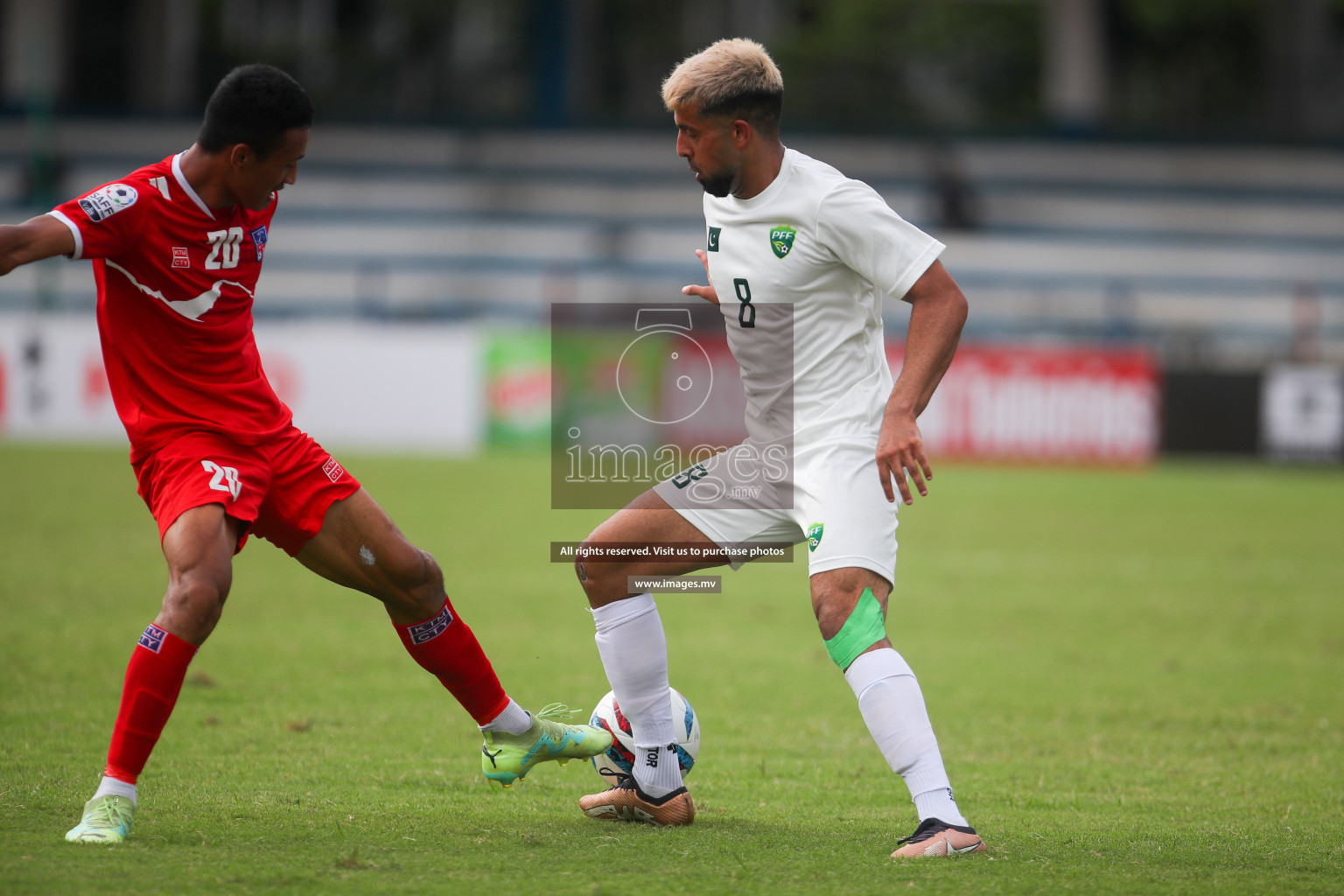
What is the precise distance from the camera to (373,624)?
8.10 meters

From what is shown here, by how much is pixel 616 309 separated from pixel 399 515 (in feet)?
35.2

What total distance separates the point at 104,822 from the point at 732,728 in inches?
109

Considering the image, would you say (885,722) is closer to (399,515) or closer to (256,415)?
(256,415)

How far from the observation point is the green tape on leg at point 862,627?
3820 mm

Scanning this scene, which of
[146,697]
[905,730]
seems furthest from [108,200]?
[905,730]

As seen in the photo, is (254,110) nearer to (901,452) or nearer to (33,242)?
(33,242)

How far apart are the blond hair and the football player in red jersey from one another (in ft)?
3.65

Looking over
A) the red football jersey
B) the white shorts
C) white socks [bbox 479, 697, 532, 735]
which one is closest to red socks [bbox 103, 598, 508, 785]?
the red football jersey

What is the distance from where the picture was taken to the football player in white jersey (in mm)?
3803

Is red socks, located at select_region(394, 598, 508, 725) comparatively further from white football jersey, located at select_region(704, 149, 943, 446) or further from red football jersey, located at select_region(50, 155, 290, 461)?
white football jersey, located at select_region(704, 149, 943, 446)

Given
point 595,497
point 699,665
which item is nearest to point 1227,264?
point 595,497

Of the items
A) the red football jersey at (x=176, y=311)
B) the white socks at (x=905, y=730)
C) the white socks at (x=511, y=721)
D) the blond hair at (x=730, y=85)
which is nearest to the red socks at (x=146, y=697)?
the red football jersey at (x=176, y=311)

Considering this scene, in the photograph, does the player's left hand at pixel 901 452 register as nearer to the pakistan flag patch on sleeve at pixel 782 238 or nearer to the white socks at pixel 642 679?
the pakistan flag patch on sleeve at pixel 782 238

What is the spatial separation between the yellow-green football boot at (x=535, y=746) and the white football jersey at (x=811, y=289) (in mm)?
1179
